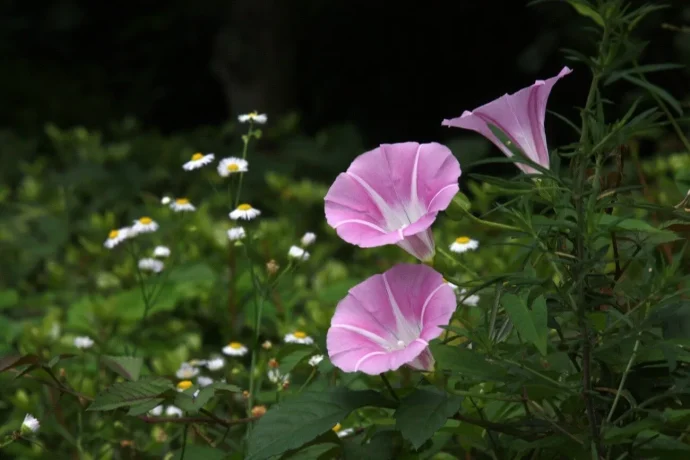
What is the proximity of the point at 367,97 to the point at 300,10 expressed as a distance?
2.47 ft

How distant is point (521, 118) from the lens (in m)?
1.17

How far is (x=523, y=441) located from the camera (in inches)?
44.3

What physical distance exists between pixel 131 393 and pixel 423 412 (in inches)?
15.3

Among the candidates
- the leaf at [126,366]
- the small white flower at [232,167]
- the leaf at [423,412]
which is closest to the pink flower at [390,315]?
the leaf at [423,412]

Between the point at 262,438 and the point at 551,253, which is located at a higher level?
the point at 551,253

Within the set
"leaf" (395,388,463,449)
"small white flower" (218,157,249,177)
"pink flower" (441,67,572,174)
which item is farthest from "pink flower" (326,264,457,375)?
"small white flower" (218,157,249,177)

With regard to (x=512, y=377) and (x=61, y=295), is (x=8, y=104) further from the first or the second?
(x=512, y=377)

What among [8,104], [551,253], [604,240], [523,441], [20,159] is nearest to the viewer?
[551,253]

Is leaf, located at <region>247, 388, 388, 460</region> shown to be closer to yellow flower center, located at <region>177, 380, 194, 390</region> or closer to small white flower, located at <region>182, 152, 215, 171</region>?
yellow flower center, located at <region>177, 380, 194, 390</region>

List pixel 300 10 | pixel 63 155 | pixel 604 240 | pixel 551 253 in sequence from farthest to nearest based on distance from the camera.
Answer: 1. pixel 300 10
2. pixel 63 155
3. pixel 604 240
4. pixel 551 253

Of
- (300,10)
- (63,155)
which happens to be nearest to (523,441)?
(63,155)

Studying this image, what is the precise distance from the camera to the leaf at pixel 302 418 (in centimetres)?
108

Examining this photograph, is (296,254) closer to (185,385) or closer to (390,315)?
(185,385)

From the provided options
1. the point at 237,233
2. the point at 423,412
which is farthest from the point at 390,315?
the point at 237,233
